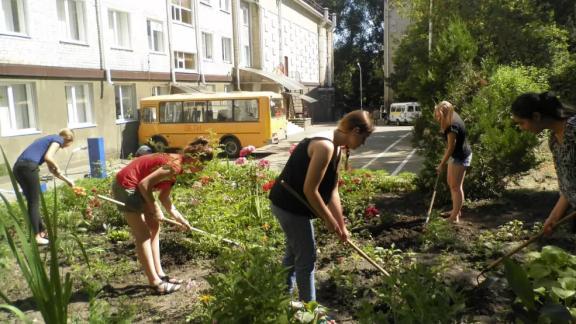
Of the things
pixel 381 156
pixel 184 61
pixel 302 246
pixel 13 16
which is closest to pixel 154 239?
pixel 302 246

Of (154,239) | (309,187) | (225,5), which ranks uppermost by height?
(225,5)

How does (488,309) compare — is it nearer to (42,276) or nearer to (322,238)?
(322,238)

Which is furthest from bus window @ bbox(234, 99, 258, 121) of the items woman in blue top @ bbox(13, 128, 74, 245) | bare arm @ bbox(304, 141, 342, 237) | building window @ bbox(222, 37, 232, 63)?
bare arm @ bbox(304, 141, 342, 237)

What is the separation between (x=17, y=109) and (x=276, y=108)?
7.99m

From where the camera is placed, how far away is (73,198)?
247 inches

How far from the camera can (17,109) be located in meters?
13.4

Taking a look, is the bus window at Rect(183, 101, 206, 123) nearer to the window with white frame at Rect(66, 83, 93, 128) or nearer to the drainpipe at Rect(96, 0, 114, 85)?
the drainpipe at Rect(96, 0, 114, 85)

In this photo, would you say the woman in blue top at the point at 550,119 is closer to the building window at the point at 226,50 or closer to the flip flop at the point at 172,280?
the flip flop at the point at 172,280

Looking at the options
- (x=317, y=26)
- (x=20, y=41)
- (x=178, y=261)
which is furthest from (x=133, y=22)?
(x=317, y=26)

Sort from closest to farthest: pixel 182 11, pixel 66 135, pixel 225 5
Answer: pixel 66 135 < pixel 182 11 < pixel 225 5

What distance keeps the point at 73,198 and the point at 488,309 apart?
5.13 meters

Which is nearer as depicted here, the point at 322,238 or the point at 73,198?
the point at 322,238

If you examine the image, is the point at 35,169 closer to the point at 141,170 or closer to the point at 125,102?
the point at 141,170

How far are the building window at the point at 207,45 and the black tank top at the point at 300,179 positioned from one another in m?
21.6
